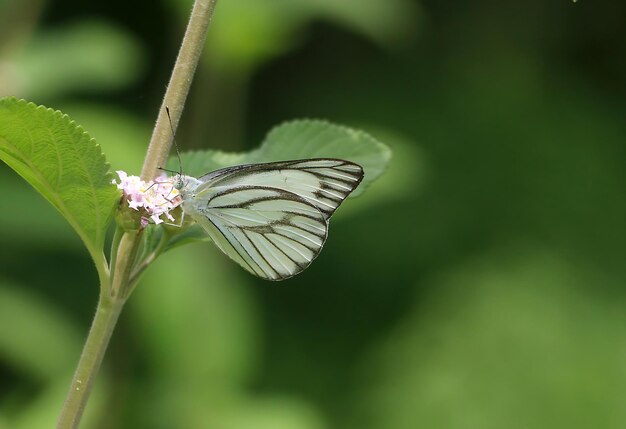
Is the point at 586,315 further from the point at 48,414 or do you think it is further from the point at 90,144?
the point at 90,144

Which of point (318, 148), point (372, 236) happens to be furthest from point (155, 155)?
point (372, 236)

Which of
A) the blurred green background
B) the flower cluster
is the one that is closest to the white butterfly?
the flower cluster

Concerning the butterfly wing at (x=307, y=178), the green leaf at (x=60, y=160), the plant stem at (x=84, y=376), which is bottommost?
the plant stem at (x=84, y=376)

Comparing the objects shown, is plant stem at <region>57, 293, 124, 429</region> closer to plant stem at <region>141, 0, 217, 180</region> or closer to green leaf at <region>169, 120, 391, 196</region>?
plant stem at <region>141, 0, 217, 180</region>

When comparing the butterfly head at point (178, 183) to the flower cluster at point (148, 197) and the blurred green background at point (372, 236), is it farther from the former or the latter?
A: the blurred green background at point (372, 236)

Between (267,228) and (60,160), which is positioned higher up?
(267,228)

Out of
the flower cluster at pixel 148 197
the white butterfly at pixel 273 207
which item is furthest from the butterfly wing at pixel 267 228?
the flower cluster at pixel 148 197

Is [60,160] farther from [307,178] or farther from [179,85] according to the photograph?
[307,178]
